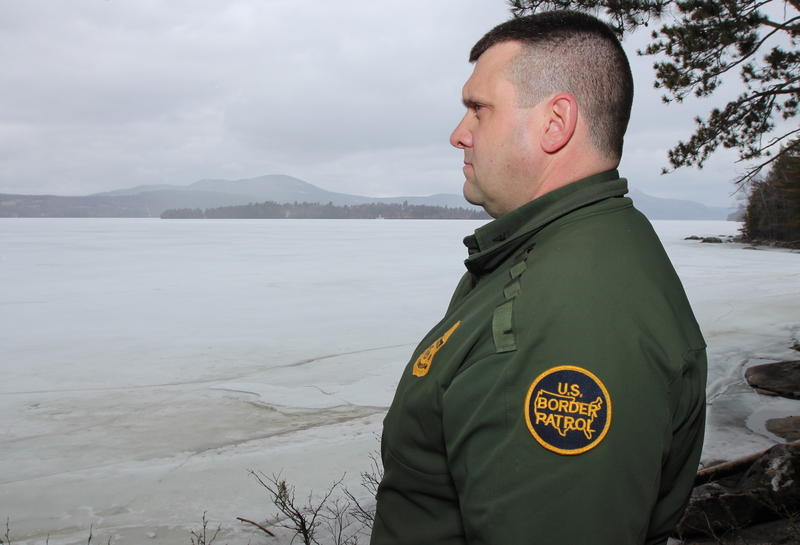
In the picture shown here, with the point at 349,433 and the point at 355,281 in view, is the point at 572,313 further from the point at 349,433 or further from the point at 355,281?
the point at 355,281

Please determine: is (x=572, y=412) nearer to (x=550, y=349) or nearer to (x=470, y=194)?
(x=550, y=349)

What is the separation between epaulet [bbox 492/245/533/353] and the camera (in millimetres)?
921

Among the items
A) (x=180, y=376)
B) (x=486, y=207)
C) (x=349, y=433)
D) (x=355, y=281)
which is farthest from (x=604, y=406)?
(x=355, y=281)

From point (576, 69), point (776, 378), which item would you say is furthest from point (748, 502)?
point (776, 378)

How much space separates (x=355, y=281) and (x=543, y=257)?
15586mm

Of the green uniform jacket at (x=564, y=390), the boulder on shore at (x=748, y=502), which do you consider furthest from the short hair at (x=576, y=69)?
A: the boulder on shore at (x=748, y=502)

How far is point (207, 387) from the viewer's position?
23.8 ft

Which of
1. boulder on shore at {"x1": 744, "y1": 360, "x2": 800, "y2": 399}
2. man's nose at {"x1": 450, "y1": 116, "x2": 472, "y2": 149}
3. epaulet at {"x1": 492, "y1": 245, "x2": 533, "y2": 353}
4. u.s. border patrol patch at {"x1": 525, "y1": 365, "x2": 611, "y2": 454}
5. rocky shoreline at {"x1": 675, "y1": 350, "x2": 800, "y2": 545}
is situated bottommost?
boulder on shore at {"x1": 744, "y1": 360, "x2": 800, "y2": 399}

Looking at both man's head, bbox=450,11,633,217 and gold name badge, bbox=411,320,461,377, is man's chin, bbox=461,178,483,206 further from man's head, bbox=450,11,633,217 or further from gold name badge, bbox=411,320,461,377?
gold name badge, bbox=411,320,461,377

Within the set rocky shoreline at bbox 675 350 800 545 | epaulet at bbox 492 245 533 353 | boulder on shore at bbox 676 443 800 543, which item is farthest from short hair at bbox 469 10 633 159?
boulder on shore at bbox 676 443 800 543

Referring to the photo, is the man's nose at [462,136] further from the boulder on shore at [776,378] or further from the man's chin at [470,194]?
the boulder on shore at [776,378]

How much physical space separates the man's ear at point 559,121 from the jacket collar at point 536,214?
8cm

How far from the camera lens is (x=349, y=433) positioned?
5848 millimetres

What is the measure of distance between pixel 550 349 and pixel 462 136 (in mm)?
528
